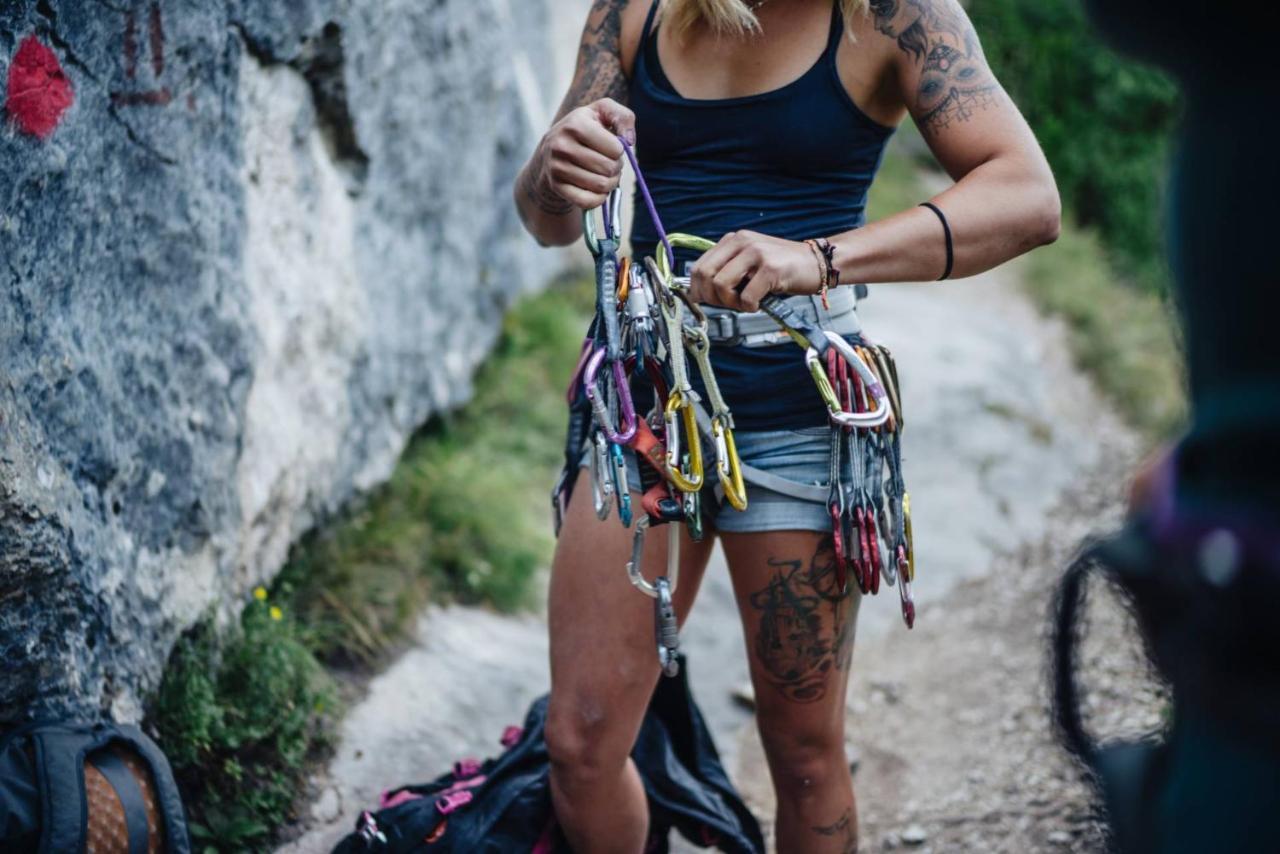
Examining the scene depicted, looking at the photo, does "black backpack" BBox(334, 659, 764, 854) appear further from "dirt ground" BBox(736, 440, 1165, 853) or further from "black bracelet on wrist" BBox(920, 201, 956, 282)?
"black bracelet on wrist" BBox(920, 201, 956, 282)

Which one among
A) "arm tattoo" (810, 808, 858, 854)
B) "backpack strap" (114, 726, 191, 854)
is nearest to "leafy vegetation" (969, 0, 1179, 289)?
"arm tattoo" (810, 808, 858, 854)

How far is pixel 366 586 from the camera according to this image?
3.64m

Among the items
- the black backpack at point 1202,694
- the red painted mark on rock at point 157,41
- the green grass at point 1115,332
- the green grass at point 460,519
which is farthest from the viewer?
the green grass at point 1115,332

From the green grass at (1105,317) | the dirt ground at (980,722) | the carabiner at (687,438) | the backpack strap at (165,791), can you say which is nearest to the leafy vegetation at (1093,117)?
the green grass at (1105,317)

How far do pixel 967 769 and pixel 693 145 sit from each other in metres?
2.37

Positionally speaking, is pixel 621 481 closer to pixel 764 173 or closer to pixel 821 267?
pixel 821 267

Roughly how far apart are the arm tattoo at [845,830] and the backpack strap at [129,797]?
1.28m

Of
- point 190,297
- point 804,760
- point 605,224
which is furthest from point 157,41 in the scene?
point 804,760

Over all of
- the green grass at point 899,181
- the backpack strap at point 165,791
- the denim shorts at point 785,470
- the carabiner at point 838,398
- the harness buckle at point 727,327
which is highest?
the green grass at point 899,181

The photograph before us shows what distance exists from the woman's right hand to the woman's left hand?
24 cm

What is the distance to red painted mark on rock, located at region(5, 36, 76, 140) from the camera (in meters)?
2.27

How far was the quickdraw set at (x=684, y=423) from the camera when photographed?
78.2 inches

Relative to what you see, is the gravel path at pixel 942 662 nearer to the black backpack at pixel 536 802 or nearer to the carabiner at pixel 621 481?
the black backpack at pixel 536 802

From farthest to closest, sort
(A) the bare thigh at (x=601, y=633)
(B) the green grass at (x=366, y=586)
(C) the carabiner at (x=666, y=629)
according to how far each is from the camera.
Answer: (B) the green grass at (x=366, y=586) → (A) the bare thigh at (x=601, y=633) → (C) the carabiner at (x=666, y=629)
